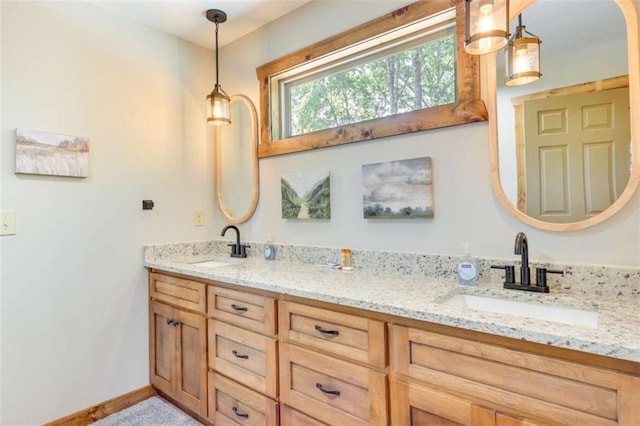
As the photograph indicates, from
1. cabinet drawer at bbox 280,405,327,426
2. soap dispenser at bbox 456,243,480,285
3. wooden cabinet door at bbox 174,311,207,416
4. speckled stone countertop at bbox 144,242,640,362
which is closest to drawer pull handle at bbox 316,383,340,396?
cabinet drawer at bbox 280,405,327,426

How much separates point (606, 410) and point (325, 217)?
4.97ft

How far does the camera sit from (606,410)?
0.87m

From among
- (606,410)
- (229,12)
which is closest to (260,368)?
(606,410)

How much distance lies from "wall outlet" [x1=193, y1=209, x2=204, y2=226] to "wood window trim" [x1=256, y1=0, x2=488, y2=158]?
69cm

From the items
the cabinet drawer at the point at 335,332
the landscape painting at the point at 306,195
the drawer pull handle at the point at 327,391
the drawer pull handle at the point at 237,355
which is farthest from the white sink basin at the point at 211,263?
the drawer pull handle at the point at 327,391

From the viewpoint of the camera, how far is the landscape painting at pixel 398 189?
5.69 feet

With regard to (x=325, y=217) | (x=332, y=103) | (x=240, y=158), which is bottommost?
(x=325, y=217)

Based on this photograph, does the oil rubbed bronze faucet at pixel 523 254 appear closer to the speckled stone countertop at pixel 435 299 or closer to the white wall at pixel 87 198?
the speckled stone countertop at pixel 435 299

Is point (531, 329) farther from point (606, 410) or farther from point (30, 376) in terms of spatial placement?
point (30, 376)

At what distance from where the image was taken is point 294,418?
4.95ft

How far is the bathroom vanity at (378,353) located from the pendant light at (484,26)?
970 mm

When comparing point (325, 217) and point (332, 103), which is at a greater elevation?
point (332, 103)

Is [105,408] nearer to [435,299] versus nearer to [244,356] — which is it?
[244,356]

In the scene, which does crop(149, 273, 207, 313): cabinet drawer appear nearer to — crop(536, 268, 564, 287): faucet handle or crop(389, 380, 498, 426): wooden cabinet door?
crop(389, 380, 498, 426): wooden cabinet door
